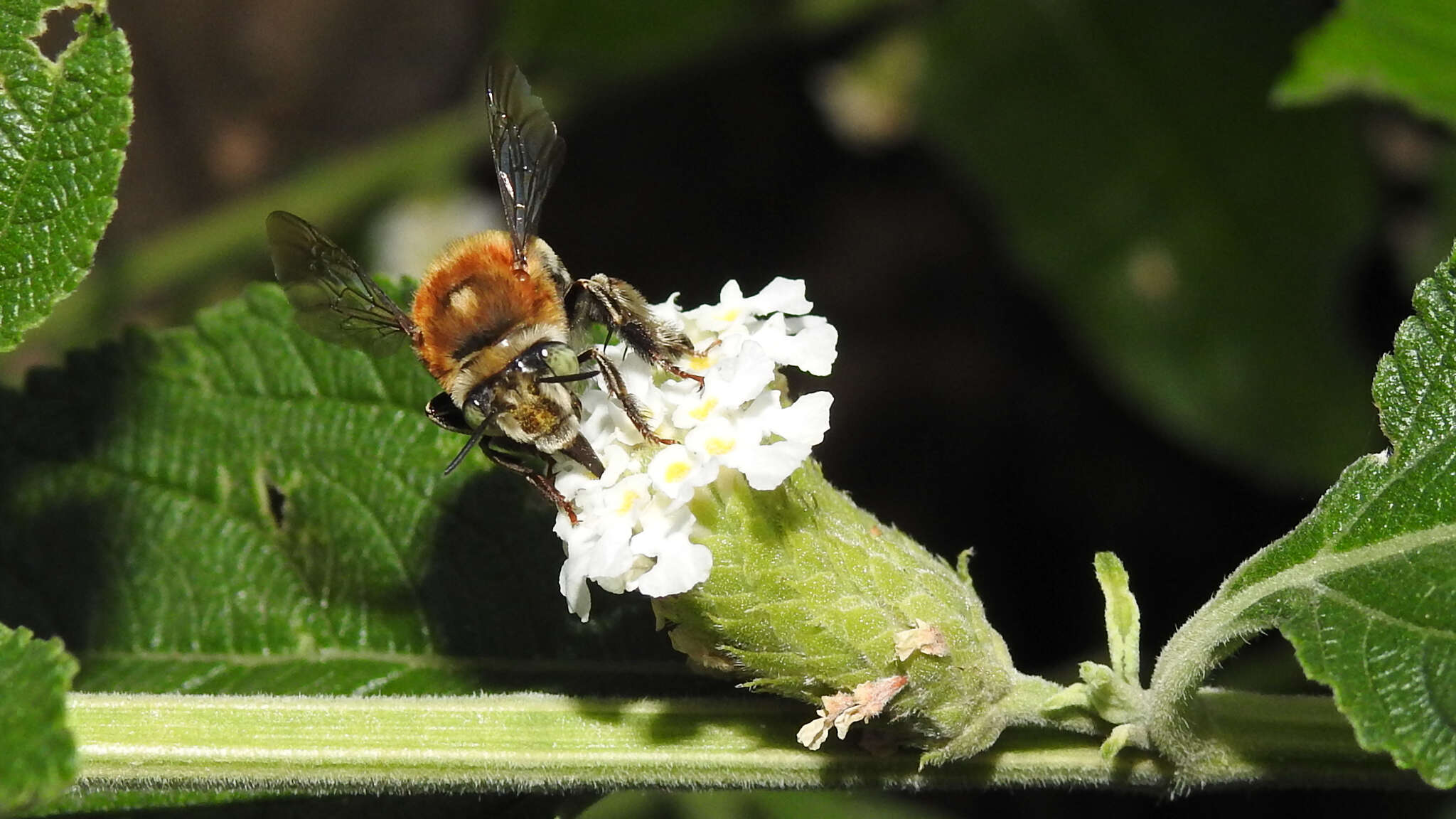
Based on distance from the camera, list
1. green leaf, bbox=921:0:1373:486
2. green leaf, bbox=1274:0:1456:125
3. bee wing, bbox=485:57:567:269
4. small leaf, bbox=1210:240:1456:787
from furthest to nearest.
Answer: green leaf, bbox=921:0:1373:486 < green leaf, bbox=1274:0:1456:125 < bee wing, bbox=485:57:567:269 < small leaf, bbox=1210:240:1456:787

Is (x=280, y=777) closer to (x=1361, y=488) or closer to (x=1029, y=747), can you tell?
(x=1029, y=747)

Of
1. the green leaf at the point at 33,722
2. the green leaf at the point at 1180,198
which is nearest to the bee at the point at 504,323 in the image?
the green leaf at the point at 33,722

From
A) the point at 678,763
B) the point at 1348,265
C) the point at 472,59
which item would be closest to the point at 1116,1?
the point at 1348,265

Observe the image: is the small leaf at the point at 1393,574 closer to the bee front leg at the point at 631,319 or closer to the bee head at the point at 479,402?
the bee front leg at the point at 631,319

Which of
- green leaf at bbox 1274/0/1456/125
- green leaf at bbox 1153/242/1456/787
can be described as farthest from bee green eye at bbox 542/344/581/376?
green leaf at bbox 1274/0/1456/125

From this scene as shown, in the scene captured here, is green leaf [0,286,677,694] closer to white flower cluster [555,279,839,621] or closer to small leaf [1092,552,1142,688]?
white flower cluster [555,279,839,621]

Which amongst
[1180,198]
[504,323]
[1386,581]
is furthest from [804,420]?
[1180,198]

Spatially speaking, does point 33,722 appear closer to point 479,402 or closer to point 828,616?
point 479,402
